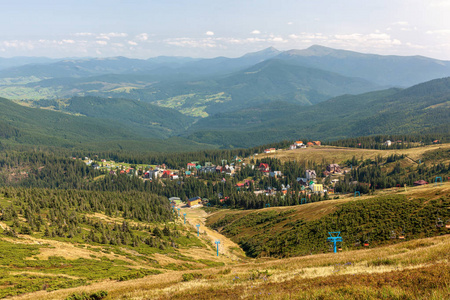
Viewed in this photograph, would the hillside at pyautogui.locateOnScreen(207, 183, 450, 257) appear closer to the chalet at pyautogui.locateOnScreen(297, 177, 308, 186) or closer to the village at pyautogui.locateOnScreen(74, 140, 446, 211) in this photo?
the village at pyautogui.locateOnScreen(74, 140, 446, 211)

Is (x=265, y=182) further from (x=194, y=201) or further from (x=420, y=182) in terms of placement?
(x=420, y=182)

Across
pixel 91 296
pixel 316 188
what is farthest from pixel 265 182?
pixel 91 296

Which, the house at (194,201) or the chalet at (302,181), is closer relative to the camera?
the house at (194,201)

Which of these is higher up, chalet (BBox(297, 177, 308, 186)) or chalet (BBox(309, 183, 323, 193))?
chalet (BBox(309, 183, 323, 193))

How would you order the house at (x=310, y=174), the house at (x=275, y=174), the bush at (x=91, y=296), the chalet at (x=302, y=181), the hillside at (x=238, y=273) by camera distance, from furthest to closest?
1. the house at (x=275, y=174)
2. the house at (x=310, y=174)
3. the chalet at (x=302, y=181)
4. the bush at (x=91, y=296)
5. the hillside at (x=238, y=273)

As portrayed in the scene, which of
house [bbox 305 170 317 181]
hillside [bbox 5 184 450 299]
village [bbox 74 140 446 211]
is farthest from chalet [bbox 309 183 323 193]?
hillside [bbox 5 184 450 299]

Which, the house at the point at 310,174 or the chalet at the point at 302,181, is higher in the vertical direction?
the house at the point at 310,174

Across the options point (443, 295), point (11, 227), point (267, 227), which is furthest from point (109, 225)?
point (443, 295)

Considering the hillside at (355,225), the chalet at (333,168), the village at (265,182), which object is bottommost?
the village at (265,182)

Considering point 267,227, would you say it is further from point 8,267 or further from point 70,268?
point 8,267

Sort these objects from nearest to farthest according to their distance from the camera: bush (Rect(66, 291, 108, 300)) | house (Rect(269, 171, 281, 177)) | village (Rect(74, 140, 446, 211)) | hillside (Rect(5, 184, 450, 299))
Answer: hillside (Rect(5, 184, 450, 299)) < bush (Rect(66, 291, 108, 300)) < village (Rect(74, 140, 446, 211)) < house (Rect(269, 171, 281, 177))

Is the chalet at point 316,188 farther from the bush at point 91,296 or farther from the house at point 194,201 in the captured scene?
the bush at point 91,296

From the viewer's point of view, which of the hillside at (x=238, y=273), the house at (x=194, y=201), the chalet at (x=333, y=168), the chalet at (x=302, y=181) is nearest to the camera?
the hillside at (x=238, y=273)

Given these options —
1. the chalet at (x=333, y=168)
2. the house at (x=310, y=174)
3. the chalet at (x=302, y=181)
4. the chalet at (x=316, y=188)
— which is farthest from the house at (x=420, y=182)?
the chalet at (x=333, y=168)
